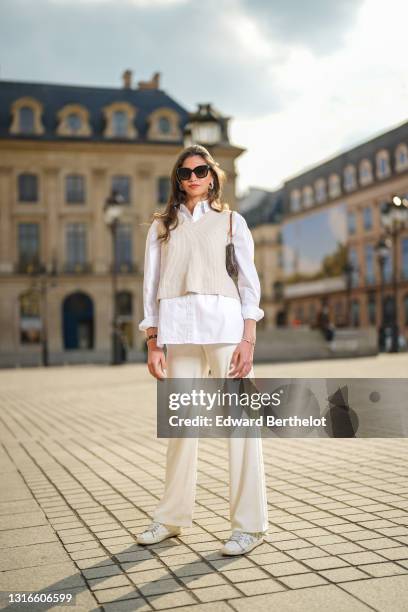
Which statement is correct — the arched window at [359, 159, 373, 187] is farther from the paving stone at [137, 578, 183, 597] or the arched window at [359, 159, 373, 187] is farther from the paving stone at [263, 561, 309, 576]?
the paving stone at [137, 578, 183, 597]

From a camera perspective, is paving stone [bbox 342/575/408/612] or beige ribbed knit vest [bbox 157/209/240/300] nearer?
paving stone [bbox 342/575/408/612]

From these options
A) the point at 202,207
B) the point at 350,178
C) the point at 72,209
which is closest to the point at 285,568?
the point at 202,207

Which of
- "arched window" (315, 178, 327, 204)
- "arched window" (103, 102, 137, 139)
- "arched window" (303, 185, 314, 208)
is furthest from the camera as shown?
"arched window" (303, 185, 314, 208)

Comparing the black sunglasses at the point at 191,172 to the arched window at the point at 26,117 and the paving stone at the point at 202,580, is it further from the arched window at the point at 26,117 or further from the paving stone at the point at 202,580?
the arched window at the point at 26,117

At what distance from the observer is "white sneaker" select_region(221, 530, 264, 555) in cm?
411

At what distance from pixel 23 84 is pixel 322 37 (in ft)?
168

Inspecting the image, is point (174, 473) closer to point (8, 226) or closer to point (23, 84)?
point (8, 226)

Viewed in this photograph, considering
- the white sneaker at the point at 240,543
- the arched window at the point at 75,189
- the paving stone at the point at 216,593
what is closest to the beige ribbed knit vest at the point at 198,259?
the white sneaker at the point at 240,543

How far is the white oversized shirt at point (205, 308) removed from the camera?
167 inches

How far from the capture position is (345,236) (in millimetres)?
67062

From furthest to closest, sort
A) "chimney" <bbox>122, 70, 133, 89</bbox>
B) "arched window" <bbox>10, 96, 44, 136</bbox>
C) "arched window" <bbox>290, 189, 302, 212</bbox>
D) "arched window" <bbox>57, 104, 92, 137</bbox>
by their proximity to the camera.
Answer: "arched window" <bbox>290, 189, 302, 212</bbox> → "chimney" <bbox>122, 70, 133, 89</bbox> → "arched window" <bbox>57, 104, 92, 137</bbox> → "arched window" <bbox>10, 96, 44, 136</bbox>

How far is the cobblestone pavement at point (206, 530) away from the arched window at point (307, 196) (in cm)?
6502

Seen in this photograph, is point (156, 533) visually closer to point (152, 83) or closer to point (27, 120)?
point (27, 120)

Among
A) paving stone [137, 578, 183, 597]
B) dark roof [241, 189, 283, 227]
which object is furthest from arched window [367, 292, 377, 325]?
paving stone [137, 578, 183, 597]
